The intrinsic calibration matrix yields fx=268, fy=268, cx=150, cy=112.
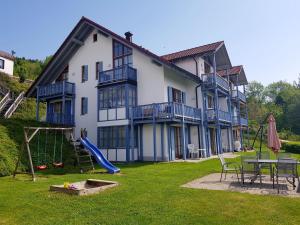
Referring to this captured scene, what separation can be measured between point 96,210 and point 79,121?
1840cm

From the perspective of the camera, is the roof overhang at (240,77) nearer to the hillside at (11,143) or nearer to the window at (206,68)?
the window at (206,68)

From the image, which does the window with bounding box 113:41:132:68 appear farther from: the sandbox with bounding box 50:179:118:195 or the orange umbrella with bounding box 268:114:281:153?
the sandbox with bounding box 50:179:118:195

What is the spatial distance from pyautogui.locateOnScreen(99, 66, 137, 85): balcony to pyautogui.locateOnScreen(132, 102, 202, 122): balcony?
253 cm

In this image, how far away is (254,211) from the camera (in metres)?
6.15

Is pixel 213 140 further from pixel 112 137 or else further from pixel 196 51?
pixel 112 137

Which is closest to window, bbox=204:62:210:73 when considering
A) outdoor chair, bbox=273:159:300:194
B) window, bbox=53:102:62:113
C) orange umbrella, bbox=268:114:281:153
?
window, bbox=53:102:62:113

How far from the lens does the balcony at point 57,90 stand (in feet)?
78.1

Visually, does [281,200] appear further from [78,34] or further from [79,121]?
[78,34]

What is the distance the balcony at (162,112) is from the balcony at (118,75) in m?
2.53

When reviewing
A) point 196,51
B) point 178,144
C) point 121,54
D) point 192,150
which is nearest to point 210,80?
point 196,51

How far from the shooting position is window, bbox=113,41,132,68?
21875mm

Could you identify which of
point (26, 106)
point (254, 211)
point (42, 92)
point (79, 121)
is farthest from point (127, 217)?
point (26, 106)

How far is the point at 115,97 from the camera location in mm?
20500

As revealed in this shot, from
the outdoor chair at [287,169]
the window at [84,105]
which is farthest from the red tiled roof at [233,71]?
the outdoor chair at [287,169]
